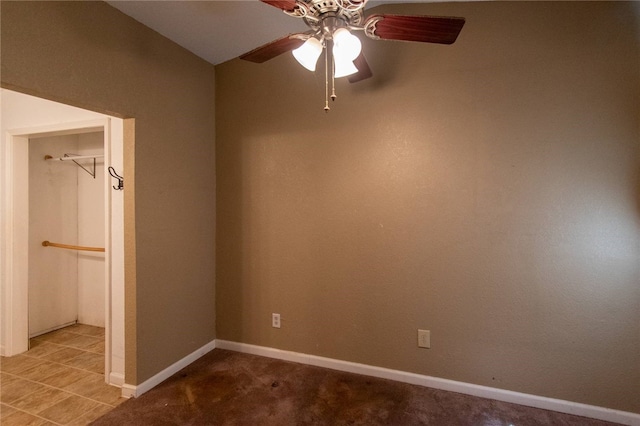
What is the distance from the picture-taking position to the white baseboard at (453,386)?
71.9 inches

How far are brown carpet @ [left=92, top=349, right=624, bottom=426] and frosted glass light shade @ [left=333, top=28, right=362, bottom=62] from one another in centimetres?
205

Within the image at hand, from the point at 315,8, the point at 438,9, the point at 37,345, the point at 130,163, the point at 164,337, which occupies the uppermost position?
the point at 438,9

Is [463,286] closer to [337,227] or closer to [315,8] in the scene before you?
[337,227]

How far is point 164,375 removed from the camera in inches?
89.1

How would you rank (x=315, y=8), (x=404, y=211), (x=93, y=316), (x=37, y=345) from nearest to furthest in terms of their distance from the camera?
(x=315, y=8), (x=404, y=211), (x=37, y=345), (x=93, y=316)

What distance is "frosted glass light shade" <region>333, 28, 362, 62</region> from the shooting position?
129cm

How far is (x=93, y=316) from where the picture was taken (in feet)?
11.0

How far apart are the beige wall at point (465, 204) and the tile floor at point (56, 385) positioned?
115 cm

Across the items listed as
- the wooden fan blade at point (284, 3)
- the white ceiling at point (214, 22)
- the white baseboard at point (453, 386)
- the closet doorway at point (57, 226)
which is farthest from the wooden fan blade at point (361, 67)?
the white baseboard at point (453, 386)

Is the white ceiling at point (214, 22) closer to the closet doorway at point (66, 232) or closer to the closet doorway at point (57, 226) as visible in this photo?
the closet doorway at point (57, 226)

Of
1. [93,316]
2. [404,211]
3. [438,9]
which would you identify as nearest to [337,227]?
[404,211]

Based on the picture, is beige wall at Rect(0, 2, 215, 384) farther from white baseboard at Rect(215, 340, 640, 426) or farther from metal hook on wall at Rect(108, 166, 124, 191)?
white baseboard at Rect(215, 340, 640, 426)

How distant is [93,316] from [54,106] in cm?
226

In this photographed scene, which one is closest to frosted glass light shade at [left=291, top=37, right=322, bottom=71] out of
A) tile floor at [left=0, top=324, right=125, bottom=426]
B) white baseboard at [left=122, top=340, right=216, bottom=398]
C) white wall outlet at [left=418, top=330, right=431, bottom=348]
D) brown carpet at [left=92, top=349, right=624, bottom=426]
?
white wall outlet at [left=418, top=330, right=431, bottom=348]
